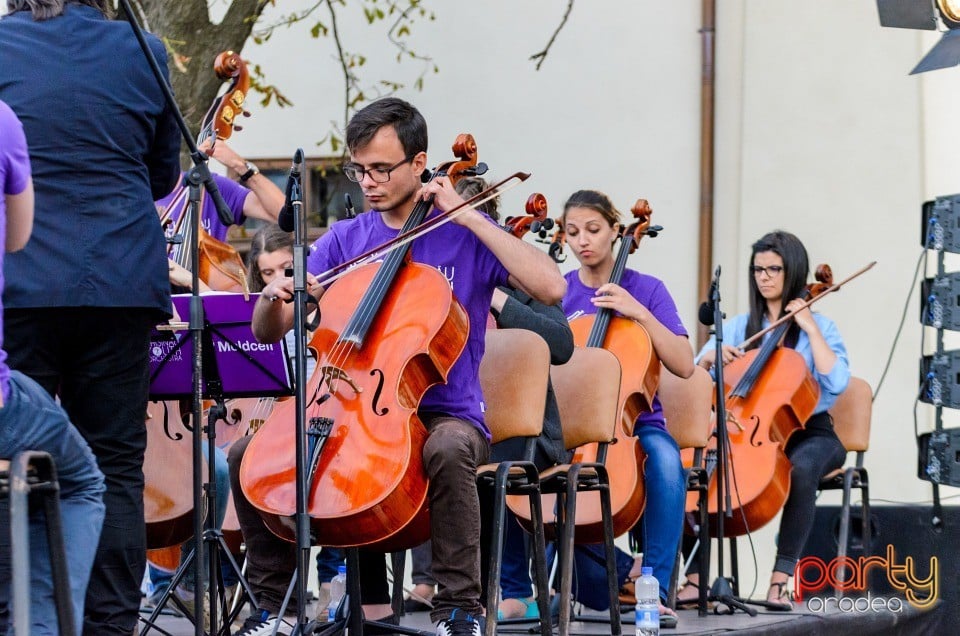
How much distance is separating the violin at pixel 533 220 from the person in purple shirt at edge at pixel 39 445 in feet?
5.07

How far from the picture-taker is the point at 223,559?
14.7 ft

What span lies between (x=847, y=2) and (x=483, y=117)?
194 centimetres

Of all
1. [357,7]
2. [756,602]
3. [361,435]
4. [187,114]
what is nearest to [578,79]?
[357,7]

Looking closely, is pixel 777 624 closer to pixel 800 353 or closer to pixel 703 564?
pixel 703 564

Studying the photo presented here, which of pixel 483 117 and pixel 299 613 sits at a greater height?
pixel 483 117

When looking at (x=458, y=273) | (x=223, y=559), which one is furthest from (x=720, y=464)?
(x=223, y=559)

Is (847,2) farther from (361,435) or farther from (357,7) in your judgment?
(361,435)

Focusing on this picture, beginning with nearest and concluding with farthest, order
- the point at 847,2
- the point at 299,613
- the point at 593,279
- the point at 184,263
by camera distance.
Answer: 1. the point at 299,613
2. the point at 184,263
3. the point at 593,279
4. the point at 847,2

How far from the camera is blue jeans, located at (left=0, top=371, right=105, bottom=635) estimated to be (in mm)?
2162

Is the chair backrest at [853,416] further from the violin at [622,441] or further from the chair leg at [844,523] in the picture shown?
the violin at [622,441]

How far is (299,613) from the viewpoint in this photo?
2783 millimetres

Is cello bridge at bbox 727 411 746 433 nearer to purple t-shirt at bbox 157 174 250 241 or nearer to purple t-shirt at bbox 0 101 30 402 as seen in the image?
purple t-shirt at bbox 157 174 250 241

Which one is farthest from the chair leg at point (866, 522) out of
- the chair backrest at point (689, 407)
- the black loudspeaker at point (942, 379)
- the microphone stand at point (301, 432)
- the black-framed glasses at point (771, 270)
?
the microphone stand at point (301, 432)

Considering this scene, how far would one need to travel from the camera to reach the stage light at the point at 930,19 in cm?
452
